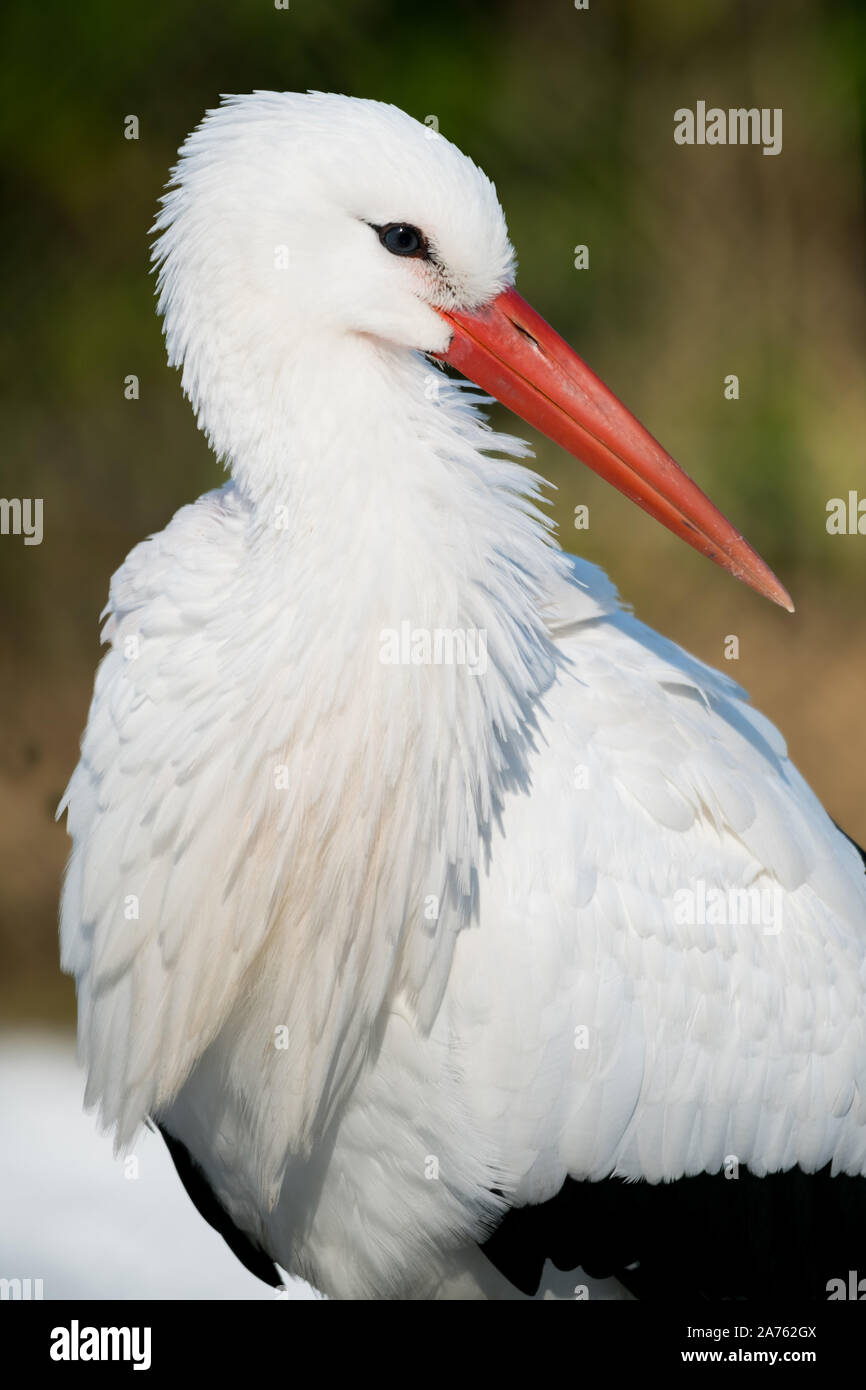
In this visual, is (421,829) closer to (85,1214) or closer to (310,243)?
(310,243)

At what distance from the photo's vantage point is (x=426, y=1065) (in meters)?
1.58

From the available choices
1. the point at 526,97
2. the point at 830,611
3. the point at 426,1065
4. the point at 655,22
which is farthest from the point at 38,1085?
the point at 655,22

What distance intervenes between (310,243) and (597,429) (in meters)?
0.39

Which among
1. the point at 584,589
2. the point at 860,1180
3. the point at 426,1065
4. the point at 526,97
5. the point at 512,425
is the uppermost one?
the point at 526,97

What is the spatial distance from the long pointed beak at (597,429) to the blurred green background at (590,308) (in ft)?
9.10

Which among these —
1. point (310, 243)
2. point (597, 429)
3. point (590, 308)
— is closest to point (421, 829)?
point (597, 429)

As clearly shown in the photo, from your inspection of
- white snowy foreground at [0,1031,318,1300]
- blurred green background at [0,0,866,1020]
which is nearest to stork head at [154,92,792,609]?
white snowy foreground at [0,1031,318,1300]

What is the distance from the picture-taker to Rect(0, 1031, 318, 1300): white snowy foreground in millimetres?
2762

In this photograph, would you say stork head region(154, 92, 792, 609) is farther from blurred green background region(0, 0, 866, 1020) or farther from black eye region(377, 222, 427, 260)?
blurred green background region(0, 0, 866, 1020)

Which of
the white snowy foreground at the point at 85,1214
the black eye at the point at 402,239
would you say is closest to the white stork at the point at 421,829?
the black eye at the point at 402,239

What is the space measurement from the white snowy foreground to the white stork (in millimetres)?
828

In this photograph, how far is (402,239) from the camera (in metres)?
1.44

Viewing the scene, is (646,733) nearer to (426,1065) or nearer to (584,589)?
(584,589)
